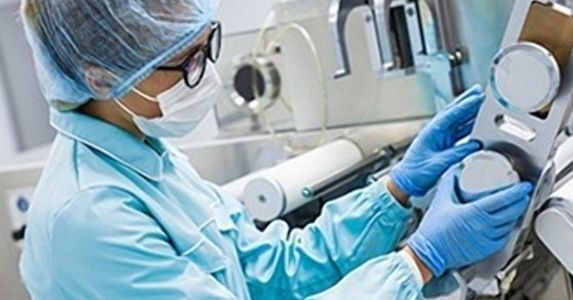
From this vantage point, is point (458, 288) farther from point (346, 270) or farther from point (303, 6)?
point (303, 6)

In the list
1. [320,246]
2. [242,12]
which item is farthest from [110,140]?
[242,12]

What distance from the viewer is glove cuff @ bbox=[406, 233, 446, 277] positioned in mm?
852

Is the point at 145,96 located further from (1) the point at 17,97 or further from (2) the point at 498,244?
(1) the point at 17,97

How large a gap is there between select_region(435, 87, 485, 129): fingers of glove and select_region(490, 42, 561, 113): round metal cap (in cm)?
19

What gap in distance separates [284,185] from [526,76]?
0.58m

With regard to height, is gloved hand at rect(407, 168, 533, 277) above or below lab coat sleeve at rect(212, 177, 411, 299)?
above

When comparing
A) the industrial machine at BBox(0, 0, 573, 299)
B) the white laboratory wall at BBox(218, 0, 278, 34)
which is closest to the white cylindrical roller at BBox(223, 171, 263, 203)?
the industrial machine at BBox(0, 0, 573, 299)

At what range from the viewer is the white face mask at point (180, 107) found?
96 centimetres

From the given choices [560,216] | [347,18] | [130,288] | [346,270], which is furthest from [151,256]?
[347,18]

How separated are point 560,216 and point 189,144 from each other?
3.34ft

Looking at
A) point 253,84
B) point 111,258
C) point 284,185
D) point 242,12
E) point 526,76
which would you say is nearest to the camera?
point 526,76

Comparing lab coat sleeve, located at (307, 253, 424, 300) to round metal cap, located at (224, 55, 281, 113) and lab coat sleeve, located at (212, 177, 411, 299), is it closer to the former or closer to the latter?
lab coat sleeve, located at (212, 177, 411, 299)

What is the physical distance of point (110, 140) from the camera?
0.95 meters

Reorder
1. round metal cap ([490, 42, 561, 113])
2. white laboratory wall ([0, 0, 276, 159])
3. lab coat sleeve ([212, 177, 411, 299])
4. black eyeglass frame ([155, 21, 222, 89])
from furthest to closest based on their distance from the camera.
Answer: white laboratory wall ([0, 0, 276, 159]), lab coat sleeve ([212, 177, 411, 299]), black eyeglass frame ([155, 21, 222, 89]), round metal cap ([490, 42, 561, 113])
